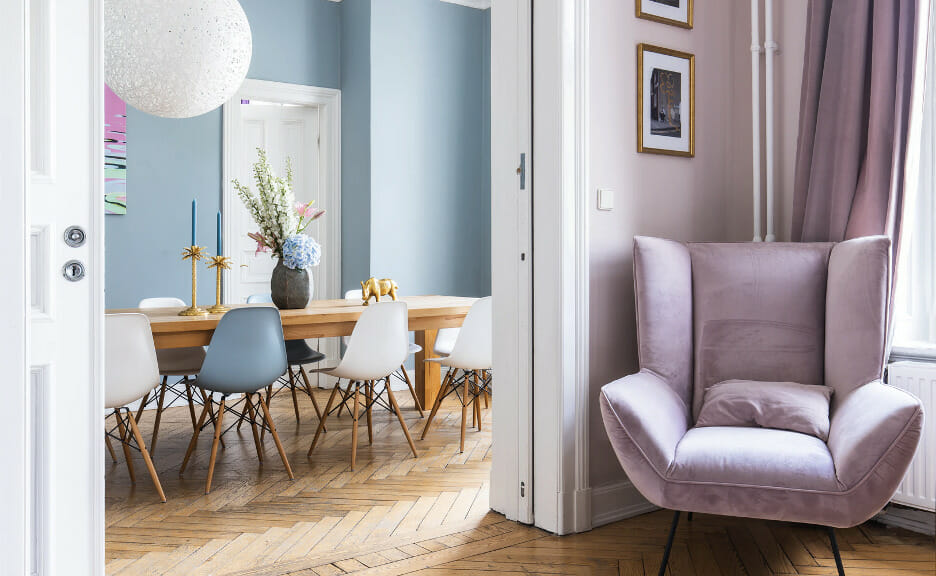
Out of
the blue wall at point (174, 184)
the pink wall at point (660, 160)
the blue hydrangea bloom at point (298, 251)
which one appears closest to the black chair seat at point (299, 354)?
the blue hydrangea bloom at point (298, 251)

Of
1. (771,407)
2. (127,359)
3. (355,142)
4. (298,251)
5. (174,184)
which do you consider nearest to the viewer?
(771,407)

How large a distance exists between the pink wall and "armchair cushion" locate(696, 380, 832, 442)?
0.43 metres

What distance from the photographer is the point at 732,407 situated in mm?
2277

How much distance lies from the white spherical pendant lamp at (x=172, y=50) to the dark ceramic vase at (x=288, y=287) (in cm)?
90

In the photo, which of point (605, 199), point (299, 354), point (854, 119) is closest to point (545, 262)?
point (605, 199)

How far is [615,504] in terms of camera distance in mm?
2635

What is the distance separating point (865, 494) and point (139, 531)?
2272 mm

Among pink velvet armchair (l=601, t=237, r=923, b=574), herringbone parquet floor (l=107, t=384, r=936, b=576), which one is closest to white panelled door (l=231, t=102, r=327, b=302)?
herringbone parquet floor (l=107, t=384, r=936, b=576)

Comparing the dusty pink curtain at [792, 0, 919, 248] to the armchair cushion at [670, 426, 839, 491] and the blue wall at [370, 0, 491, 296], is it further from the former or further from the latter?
the blue wall at [370, 0, 491, 296]

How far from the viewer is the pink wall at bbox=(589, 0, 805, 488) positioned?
2602 millimetres

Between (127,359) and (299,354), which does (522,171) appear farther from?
(299,354)

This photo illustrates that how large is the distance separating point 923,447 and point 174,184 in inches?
176

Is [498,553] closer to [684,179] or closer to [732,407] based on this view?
[732,407]

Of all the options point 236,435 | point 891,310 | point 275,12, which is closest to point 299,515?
point 236,435
